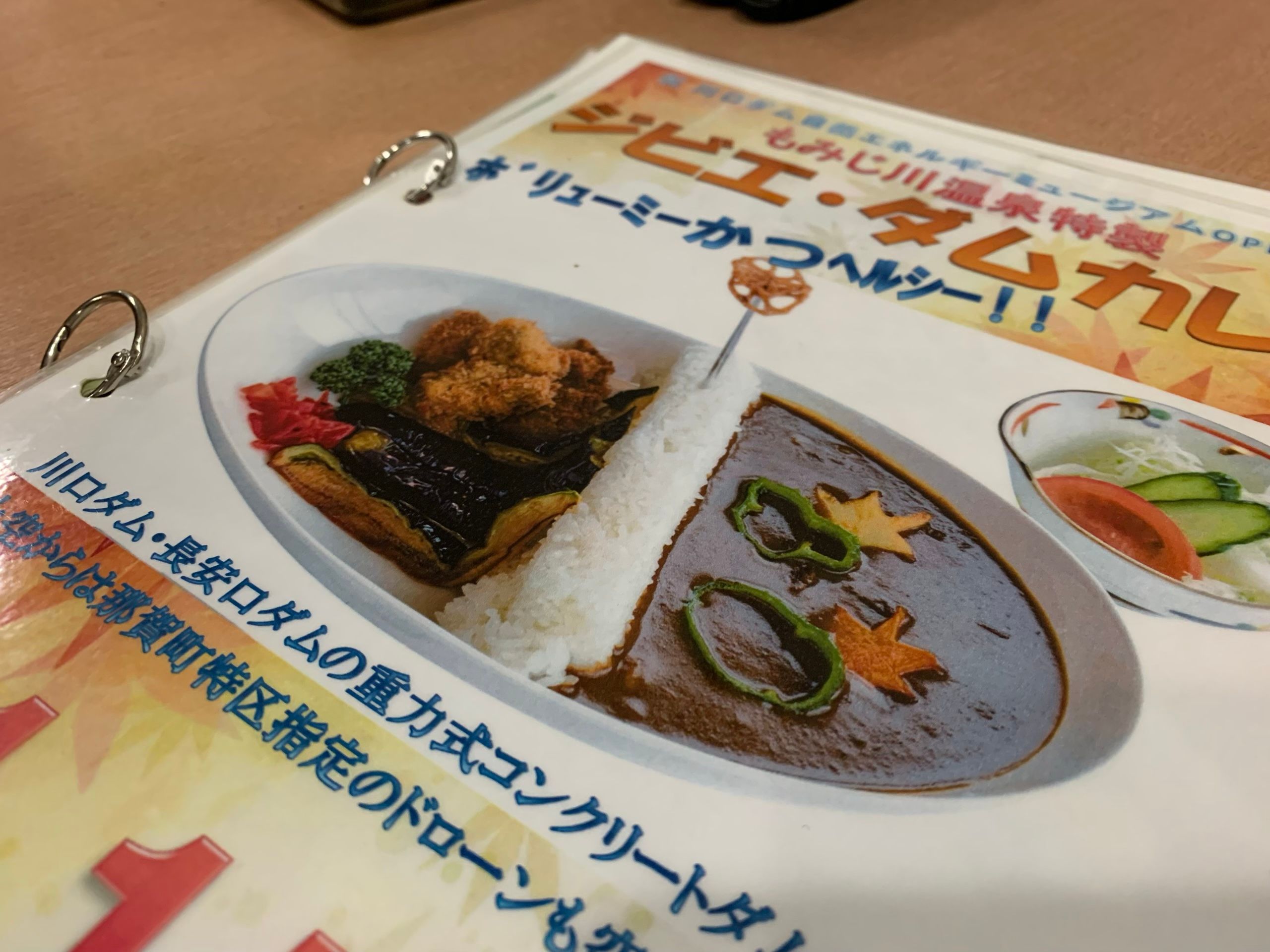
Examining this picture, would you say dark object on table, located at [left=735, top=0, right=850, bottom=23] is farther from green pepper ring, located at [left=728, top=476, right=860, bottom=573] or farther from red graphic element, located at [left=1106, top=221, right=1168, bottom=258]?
green pepper ring, located at [left=728, top=476, right=860, bottom=573]

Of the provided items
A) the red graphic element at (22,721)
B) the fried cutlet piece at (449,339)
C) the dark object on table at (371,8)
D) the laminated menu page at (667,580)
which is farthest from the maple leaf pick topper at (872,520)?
the dark object on table at (371,8)

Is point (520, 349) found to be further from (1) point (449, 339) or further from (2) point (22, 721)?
(2) point (22, 721)

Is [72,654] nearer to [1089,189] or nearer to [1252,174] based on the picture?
[1089,189]

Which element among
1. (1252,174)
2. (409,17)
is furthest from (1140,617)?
(409,17)

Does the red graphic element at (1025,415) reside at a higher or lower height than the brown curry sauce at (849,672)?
higher

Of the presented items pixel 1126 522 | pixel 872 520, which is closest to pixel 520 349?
pixel 872 520

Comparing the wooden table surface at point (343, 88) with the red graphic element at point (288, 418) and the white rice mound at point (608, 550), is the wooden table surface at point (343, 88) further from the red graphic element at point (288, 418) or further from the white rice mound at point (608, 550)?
the white rice mound at point (608, 550)
